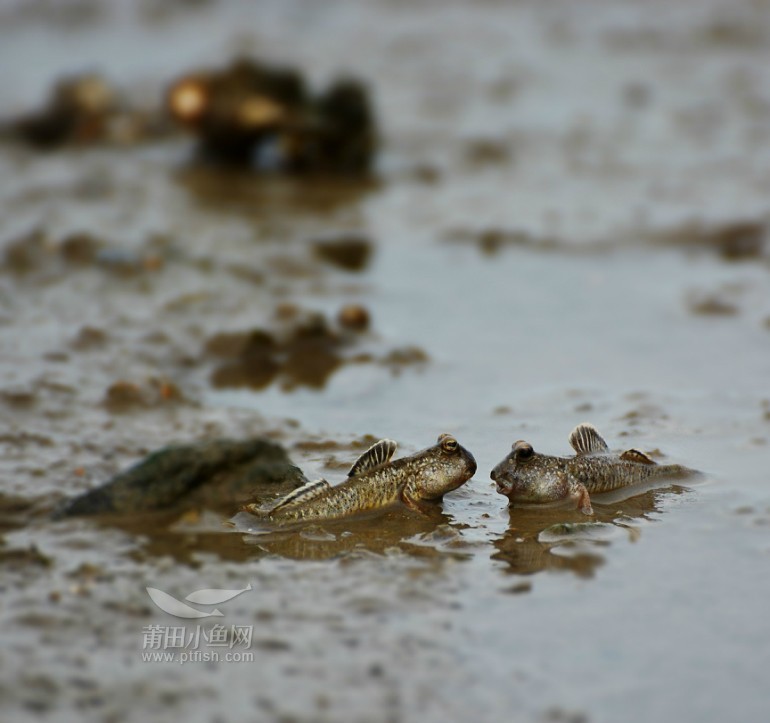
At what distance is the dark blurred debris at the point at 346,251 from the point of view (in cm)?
673

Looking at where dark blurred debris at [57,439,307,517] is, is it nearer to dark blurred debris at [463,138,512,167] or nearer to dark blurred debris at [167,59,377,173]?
dark blurred debris at [167,59,377,173]

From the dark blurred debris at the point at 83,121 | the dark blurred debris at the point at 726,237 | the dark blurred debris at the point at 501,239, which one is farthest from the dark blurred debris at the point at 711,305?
the dark blurred debris at the point at 83,121

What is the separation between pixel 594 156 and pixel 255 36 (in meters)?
5.10

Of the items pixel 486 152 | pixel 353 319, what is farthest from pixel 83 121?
pixel 353 319

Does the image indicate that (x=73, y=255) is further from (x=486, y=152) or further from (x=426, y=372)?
(x=486, y=152)

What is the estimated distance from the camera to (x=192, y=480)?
368 centimetres

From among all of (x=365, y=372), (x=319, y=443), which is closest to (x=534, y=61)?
(x=365, y=372)

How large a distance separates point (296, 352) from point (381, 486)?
183cm

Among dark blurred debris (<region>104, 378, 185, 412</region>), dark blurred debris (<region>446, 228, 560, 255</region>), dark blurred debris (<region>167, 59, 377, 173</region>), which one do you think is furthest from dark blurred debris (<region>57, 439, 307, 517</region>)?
dark blurred debris (<region>167, 59, 377, 173</region>)

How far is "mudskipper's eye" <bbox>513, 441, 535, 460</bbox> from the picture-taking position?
3.67 metres

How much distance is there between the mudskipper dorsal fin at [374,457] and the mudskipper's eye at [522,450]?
425 mm

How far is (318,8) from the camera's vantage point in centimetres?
1301

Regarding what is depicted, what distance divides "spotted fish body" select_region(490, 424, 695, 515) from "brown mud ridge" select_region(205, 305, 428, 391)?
5.00 ft
